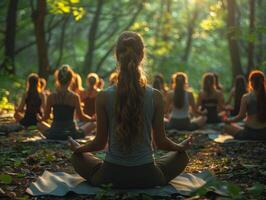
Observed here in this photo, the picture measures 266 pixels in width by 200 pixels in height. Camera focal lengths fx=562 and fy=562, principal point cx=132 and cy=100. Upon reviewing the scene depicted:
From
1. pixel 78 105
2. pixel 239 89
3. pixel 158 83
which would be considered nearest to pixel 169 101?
pixel 158 83

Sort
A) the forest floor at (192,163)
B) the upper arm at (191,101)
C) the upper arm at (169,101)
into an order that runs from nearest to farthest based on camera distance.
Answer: the forest floor at (192,163)
the upper arm at (191,101)
the upper arm at (169,101)

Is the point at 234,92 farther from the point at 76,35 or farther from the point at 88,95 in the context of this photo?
the point at 76,35

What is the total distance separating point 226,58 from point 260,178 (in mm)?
34069

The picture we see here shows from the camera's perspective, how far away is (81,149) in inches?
251

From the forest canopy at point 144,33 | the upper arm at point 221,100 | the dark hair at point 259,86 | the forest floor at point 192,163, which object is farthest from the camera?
the forest canopy at point 144,33

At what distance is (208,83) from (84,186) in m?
9.00

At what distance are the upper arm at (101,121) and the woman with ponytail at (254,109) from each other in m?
5.31

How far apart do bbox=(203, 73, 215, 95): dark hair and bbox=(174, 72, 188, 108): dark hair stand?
3.20 feet

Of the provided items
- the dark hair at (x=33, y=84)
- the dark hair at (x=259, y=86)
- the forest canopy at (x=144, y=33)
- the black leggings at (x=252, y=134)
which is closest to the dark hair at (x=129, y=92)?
the forest canopy at (x=144, y=33)

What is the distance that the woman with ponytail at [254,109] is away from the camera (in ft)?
35.5

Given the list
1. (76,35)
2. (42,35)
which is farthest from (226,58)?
(42,35)

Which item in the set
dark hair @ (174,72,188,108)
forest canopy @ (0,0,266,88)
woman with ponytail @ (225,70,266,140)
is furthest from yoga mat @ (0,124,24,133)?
woman with ponytail @ (225,70,266,140)

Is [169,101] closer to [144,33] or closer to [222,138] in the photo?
[222,138]

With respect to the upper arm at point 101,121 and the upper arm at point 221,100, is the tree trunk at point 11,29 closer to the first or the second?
the upper arm at point 221,100
